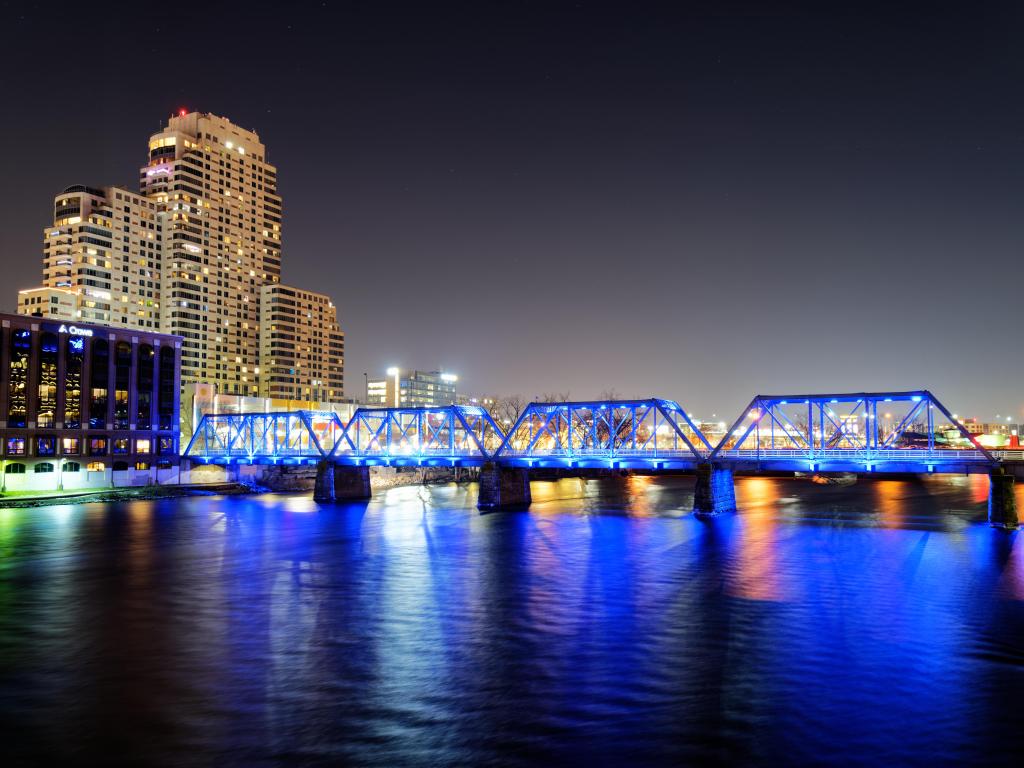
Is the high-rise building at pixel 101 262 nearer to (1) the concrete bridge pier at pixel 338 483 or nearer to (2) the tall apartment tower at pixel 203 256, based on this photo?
(2) the tall apartment tower at pixel 203 256

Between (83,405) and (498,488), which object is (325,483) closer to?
(498,488)

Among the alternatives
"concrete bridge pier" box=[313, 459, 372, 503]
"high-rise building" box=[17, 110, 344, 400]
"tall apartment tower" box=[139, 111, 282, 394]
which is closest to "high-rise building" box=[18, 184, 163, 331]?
"high-rise building" box=[17, 110, 344, 400]

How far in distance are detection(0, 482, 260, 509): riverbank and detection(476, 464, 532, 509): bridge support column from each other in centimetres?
4224

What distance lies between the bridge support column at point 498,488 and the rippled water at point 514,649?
20.2m

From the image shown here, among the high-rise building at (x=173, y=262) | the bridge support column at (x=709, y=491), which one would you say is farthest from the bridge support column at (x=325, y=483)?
the high-rise building at (x=173, y=262)

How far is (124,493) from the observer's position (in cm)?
8725

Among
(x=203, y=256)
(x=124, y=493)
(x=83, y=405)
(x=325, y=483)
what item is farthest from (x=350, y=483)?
(x=203, y=256)

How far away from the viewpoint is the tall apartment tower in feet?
597

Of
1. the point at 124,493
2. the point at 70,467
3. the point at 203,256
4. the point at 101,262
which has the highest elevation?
the point at 203,256

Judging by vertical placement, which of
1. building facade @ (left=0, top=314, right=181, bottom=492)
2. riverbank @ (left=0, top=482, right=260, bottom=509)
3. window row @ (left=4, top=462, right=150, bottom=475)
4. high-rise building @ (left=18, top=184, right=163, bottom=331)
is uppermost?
high-rise building @ (left=18, top=184, right=163, bottom=331)

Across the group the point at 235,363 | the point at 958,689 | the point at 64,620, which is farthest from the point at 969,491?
the point at 235,363

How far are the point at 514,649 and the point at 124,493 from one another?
76.8 m

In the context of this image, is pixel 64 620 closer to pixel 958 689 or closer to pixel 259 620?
pixel 259 620

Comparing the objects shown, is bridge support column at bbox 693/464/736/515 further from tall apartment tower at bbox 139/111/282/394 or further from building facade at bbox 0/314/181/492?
tall apartment tower at bbox 139/111/282/394
